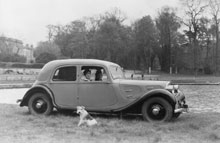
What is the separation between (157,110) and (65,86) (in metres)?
2.53

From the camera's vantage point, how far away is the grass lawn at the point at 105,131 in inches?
207

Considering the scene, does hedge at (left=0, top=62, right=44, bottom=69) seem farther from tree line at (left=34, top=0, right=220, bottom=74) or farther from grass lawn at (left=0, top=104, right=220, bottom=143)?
grass lawn at (left=0, top=104, right=220, bottom=143)

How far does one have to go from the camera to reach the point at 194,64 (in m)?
51.9

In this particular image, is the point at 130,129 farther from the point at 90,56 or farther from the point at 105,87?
the point at 90,56

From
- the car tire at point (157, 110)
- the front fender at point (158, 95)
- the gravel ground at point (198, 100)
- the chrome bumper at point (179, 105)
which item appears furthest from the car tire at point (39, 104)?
the gravel ground at point (198, 100)

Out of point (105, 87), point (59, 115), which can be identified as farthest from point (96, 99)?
point (59, 115)

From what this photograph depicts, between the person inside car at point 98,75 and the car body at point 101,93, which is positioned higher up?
the person inside car at point 98,75

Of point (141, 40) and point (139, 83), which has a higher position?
point (141, 40)

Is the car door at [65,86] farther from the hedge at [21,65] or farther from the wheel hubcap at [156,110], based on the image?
the hedge at [21,65]

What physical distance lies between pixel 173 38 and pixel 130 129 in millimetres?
54124

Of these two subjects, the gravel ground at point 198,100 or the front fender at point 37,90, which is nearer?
the front fender at point 37,90

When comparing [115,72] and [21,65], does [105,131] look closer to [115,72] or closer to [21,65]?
[115,72]

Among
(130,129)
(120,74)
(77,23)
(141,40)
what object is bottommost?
(130,129)

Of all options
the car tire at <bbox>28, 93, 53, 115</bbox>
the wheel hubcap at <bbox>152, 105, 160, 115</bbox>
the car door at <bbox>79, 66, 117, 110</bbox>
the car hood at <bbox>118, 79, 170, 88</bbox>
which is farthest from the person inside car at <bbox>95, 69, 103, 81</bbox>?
the wheel hubcap at <bbox>152, 105, 160, 115</bbox>
